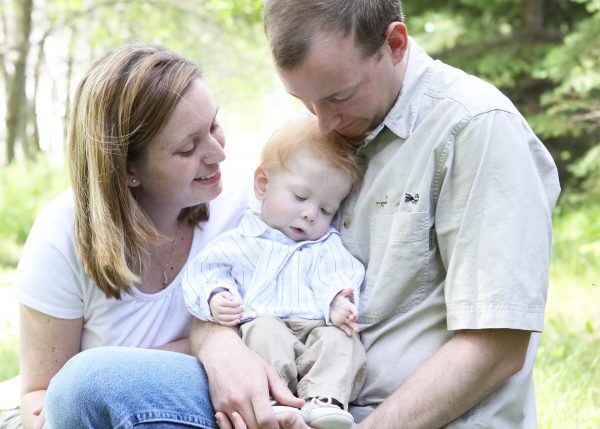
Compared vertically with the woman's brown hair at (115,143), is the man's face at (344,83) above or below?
above

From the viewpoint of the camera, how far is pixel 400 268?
242 centimetres

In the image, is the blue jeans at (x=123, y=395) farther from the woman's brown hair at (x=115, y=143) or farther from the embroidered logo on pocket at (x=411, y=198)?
the embroidered logo on pocket at (x=411, y=198)

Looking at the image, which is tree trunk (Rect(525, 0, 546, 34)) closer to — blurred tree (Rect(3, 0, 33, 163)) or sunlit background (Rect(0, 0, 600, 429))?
sunlit background (Rect(0, 0, 600, 429))

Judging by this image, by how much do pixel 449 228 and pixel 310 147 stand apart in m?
0.58

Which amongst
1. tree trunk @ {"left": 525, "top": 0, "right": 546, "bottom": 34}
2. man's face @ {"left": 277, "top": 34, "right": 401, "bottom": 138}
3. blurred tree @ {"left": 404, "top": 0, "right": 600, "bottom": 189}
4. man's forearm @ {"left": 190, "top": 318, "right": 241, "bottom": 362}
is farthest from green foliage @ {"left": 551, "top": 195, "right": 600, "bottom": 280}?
man's forearm @ {"left": 190, "top": 318, "right": 241, "bottom": 362}

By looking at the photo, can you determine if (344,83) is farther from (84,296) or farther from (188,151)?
(84,296)

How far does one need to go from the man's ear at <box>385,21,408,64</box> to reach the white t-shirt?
36.0 inches

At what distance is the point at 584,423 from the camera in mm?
3303

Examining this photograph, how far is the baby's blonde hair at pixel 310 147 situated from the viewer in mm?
2642

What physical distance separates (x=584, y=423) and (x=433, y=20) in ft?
17.4

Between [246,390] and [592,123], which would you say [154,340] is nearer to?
[246,390]

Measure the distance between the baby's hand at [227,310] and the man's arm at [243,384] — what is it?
0.07 meters

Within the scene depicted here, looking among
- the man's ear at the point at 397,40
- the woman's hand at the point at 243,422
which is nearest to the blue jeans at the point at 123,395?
the woman's hand at the point at 243,422

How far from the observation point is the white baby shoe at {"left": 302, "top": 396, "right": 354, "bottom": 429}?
2.19 m
